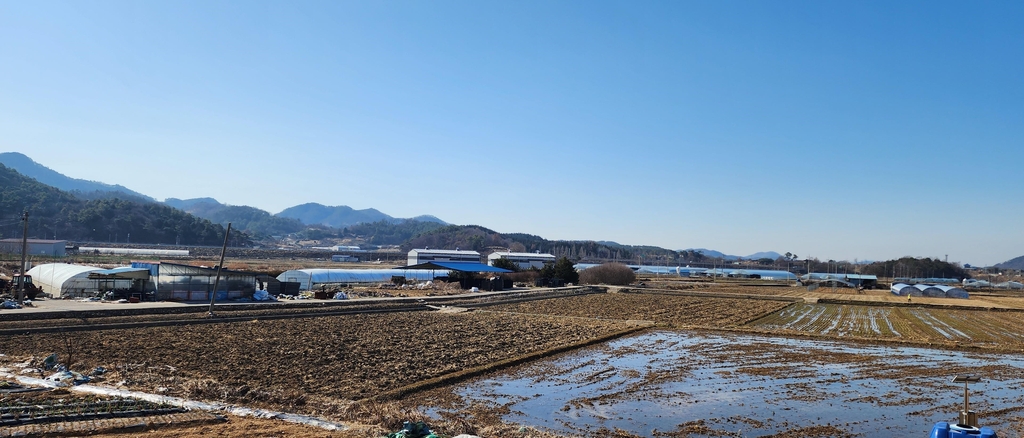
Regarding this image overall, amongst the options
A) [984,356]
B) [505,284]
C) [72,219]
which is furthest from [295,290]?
[72,219]

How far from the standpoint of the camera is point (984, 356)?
2122cm

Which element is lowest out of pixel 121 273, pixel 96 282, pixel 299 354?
pixel 299 354

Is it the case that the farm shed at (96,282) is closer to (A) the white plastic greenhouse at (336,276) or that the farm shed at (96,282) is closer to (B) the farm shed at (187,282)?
(B) the farm shed at (187,282)

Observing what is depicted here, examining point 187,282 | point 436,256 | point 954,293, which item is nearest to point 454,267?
point 187,282

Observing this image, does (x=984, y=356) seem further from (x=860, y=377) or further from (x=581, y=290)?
(x=581, y=290)

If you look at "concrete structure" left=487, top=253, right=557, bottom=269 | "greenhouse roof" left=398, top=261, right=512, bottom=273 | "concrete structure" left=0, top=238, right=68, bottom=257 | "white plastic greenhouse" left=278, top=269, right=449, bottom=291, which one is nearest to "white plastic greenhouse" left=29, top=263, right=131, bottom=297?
"white plastic greenhouse" left=278, top=269, right=449, bottom=291

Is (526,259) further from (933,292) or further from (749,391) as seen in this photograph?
(749,391)

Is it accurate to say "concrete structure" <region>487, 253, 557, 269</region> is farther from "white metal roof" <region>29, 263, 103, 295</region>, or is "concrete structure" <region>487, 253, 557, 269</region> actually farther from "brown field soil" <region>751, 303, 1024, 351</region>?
"white metal roof" <region>29, 263, 103, 295</region>

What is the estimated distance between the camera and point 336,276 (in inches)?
2079

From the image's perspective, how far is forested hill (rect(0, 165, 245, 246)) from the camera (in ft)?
438

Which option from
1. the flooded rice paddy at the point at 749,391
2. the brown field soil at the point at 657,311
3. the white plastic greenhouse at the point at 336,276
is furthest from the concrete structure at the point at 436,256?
the flooded rice paddy at the point at 749,391

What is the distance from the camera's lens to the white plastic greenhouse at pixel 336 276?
49219 millimetres

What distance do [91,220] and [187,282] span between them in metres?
131

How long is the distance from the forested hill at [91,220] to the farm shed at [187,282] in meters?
122
